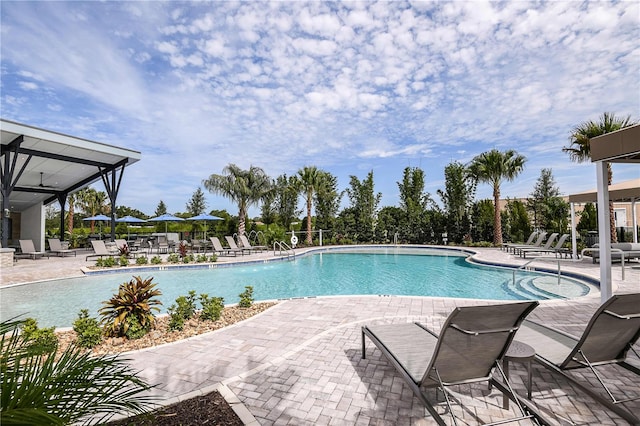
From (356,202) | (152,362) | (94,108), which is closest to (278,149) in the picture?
(356,202)

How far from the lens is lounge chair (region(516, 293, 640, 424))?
7.82ft

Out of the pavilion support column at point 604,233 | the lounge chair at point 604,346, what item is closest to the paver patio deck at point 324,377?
the lounge chair at point 604,346

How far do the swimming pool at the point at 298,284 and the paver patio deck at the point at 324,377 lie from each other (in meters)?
3.12

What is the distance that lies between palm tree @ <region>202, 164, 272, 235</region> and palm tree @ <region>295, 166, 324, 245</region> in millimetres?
2188

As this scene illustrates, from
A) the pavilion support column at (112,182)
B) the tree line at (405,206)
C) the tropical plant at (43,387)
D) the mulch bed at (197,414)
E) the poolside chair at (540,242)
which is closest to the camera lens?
the tropical plant at (43,387)

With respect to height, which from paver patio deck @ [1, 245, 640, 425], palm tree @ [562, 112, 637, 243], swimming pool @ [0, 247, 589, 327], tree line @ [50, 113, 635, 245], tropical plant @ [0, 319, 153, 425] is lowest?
swimming pool @ [0, 247, 589, 327]

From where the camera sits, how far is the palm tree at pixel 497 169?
56.4ft

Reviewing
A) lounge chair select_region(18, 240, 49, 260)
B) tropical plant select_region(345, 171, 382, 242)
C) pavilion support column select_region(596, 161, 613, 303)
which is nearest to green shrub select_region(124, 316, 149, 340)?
pavilion support column select_region(596, 161, 613, 303)

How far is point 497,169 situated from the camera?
17328 mm

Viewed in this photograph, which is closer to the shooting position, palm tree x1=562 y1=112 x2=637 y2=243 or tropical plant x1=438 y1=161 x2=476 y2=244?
palm tree x1=562 y1=112 x2=637 y2=243

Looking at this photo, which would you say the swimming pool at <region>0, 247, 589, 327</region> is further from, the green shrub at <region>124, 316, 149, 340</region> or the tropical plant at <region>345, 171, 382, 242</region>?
the tropical plant at <region>345, 171, 382, 242</region>

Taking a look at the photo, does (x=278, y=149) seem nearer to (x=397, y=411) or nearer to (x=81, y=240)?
(x=81, y=240)

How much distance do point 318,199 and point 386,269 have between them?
34.8ft

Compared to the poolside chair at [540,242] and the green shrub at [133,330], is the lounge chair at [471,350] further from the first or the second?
the poolside chair at [540,242]
